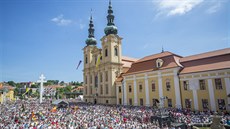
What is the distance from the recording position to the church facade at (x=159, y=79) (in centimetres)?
2093

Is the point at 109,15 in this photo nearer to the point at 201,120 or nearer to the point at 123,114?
the point at 123,114

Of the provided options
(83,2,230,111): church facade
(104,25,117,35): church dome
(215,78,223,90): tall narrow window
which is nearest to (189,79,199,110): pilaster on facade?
(83,2,230,111): church facade

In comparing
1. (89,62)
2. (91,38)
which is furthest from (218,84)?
(91,38)

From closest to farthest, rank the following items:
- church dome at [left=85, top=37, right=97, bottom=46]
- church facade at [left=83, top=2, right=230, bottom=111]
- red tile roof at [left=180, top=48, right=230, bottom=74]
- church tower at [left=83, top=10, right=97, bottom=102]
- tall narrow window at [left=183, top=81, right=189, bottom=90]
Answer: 1. church facade at [left=83, top=2, right=230, bottom=111]
2. red tile roof at [left=180, top=48, right=230, bottom=74]
3. tall narrow window at [left=183, top=81, right=189, bottom=90]
4. church tower at [left=83, top=10, right=97, bottom=102]
5. church dome at [left=85, top=37, right=97, bottom=46]

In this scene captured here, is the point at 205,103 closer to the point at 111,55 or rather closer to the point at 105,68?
the point at 111,55

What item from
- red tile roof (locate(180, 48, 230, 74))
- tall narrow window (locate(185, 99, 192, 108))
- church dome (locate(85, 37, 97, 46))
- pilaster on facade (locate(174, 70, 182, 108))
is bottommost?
tall narrow window (locate(185, 99, 192, 108))

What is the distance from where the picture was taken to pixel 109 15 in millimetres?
42938

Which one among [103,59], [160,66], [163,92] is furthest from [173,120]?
[103,59]

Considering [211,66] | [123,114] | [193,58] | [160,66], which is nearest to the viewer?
[123,114]

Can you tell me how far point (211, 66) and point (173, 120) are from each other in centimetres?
1146

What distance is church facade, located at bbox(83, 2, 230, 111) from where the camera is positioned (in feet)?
68.7

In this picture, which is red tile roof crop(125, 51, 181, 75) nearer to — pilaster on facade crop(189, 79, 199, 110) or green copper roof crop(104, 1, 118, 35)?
pilaster on facade crop(189, 79, 199, 110)

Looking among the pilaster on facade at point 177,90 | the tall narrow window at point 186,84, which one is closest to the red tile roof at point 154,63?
the pilaster on facade at point 177,90

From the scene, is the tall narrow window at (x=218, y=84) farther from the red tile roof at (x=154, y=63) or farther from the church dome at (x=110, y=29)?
the church dome at (x=110, y=29)
